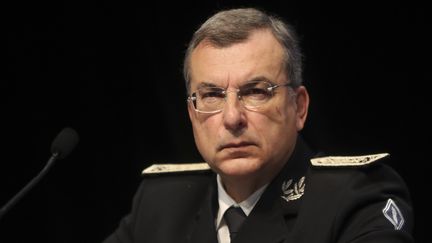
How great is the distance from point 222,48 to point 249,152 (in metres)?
0.31

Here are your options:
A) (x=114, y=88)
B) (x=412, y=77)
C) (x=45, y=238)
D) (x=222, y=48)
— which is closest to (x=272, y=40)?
(x=222, y=48)

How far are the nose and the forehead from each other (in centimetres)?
4

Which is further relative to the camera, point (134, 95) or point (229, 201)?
point (134, 95)

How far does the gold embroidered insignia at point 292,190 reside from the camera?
2098mm

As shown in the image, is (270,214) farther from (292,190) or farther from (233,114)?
(233,114)

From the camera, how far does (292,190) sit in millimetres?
2123

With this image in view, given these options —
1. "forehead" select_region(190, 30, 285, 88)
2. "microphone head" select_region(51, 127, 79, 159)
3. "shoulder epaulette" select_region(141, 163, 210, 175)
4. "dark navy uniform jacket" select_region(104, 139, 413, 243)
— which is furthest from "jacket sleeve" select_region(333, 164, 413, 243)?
"microphone head" select_region(51, 127, 79, 159)

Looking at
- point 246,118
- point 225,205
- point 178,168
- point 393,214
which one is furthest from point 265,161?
point 178,168

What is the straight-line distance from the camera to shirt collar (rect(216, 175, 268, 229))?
2.15 metres

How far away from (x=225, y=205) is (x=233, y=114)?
327 mm

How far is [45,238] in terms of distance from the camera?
3.17 meters

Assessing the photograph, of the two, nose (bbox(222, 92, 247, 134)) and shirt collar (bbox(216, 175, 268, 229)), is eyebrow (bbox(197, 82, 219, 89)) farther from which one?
shirt collar (bbox(216, 175, 268, 229))

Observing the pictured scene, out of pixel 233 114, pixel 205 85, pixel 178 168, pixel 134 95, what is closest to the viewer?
pixel 233 114

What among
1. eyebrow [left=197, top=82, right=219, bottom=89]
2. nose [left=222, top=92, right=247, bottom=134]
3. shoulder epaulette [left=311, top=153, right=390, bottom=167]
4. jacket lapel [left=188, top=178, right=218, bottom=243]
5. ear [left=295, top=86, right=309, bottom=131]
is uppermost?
eyebrow [left=197, top=82, right=219, bottom=89]
